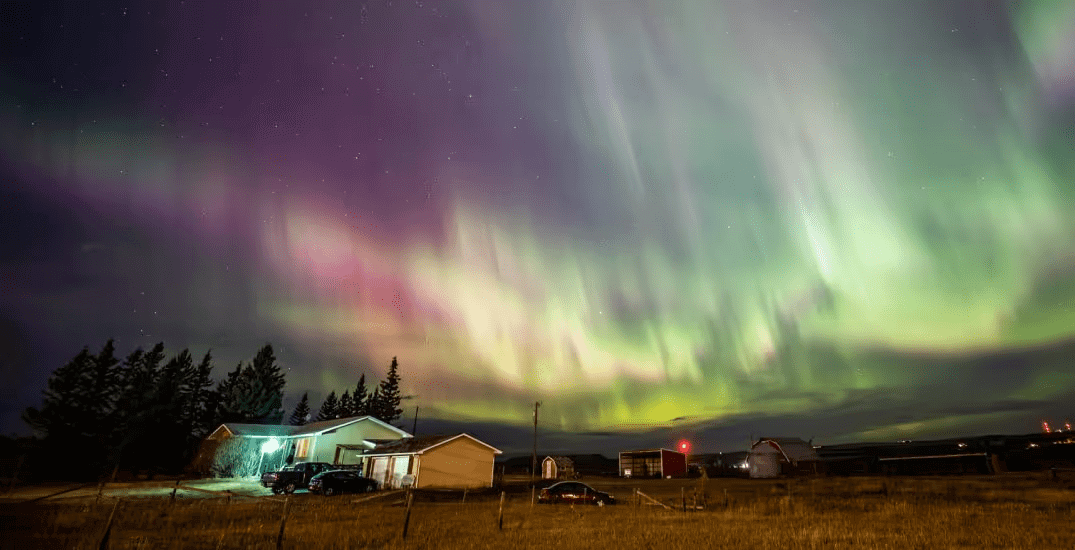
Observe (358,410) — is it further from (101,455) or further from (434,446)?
(434,446)

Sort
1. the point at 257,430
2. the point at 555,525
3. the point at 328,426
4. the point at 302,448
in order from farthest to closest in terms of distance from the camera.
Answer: the point at 257,430 < the point at 302,448 < the point at 328,426 < the point at 555,525

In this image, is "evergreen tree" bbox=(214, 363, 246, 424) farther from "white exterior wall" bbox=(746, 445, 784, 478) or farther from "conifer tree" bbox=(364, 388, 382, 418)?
"white exterior wall" bbox=(746, 445, 784, 478)

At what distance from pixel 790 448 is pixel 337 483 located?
73.4 meters

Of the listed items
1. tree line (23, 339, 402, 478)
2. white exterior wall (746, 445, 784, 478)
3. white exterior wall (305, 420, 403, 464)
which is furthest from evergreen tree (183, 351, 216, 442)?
white exterior wall (746, 445, 784, 478)

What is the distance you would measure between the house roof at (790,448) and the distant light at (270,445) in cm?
6812

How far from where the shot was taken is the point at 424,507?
29.6 meters

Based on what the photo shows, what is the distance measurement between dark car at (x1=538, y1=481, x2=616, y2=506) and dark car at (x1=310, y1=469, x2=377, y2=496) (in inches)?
533

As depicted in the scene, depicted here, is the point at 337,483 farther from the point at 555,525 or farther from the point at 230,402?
the point at 230,402

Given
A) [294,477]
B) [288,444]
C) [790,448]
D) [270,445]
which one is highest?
[790,448]

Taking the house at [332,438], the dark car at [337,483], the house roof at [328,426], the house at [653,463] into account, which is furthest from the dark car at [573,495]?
the house at [653,463]

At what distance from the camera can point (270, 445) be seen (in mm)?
59125

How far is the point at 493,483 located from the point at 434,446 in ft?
31.9

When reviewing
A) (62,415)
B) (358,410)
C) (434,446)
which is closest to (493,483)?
(434,446)

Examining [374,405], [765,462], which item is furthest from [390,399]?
[765,462]
